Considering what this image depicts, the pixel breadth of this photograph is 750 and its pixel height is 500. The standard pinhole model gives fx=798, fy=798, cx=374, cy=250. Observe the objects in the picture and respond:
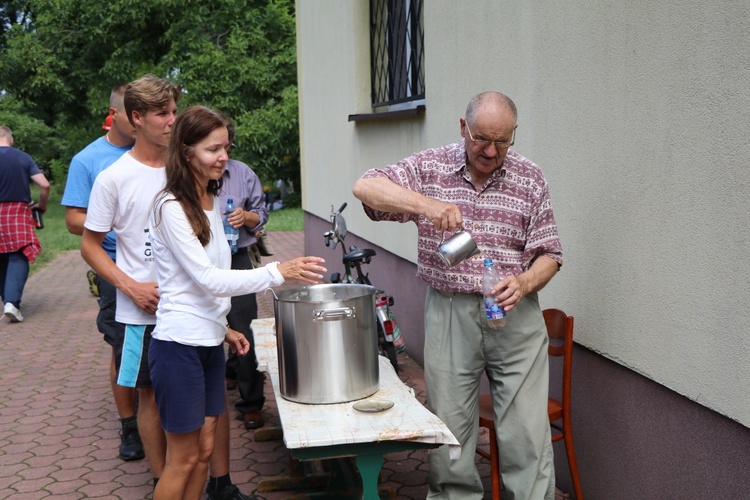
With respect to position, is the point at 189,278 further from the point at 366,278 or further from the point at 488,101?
the point at 366,278

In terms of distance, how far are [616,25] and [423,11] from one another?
2.98 m

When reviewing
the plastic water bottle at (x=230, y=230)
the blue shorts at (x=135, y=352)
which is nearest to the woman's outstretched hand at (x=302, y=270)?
the blue shorts at (x=135, y=352)

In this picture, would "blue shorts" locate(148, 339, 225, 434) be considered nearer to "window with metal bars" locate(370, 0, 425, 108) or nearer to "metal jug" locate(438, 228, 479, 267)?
"metal jug" locate(438, 228, 479, 267)

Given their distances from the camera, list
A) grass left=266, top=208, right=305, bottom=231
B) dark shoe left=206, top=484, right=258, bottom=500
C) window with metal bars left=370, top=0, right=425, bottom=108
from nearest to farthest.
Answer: dark shoe left=206, top=484, right=258, bottom=500 < window with metal bars left=370, top=0, right=425, bottom=108 < grass left=266, top=208, right=305, bottom=231

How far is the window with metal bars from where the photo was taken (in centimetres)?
644

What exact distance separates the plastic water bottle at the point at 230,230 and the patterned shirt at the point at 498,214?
187 cm

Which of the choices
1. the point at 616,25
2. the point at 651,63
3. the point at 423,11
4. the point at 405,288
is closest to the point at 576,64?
the point at 616,25

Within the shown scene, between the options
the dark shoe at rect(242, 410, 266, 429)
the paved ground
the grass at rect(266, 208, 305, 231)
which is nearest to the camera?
the paved ground

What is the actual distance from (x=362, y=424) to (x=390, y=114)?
4.18 m

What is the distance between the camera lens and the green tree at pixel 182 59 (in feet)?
71.0

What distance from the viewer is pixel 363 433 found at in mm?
2725

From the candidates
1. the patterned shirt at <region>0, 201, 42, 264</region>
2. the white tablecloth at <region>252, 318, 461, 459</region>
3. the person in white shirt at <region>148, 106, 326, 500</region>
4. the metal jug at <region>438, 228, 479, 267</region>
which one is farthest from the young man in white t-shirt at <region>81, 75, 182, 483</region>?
the patterned shirt at <region>0, 201, 42, 264</region>

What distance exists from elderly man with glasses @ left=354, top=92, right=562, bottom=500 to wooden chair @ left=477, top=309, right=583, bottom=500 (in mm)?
134

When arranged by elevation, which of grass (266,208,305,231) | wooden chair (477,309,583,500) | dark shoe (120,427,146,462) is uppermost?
wooden chair (477,309,583,500)
